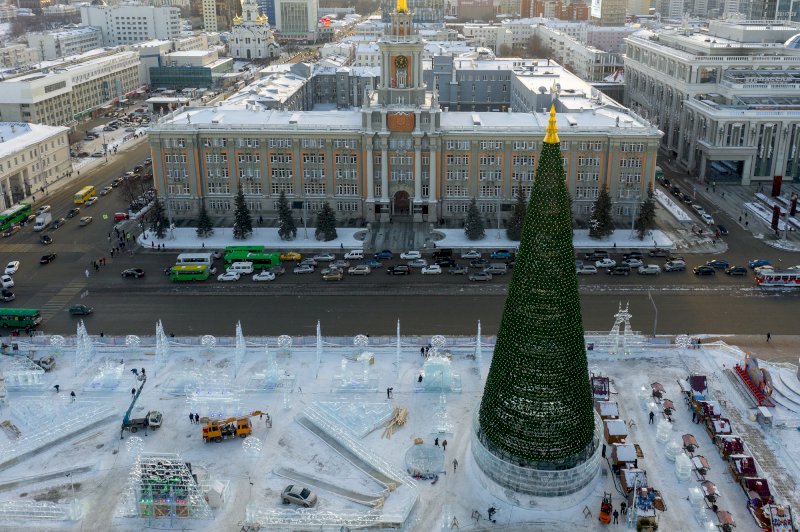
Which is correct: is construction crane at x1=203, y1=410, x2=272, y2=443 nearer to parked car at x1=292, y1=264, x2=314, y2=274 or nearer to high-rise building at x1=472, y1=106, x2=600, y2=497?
high-rise building at x1=472, y1=106, x2=600, y2=497

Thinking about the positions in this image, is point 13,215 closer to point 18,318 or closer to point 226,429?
point 18,318

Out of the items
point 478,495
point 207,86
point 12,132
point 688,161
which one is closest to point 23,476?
point 478,495

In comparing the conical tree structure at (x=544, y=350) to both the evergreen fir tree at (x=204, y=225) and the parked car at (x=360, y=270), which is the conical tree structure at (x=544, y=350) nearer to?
the parked car at (x=360, y=270)

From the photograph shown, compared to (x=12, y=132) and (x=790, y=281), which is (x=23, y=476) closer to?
(x=790, y=281)

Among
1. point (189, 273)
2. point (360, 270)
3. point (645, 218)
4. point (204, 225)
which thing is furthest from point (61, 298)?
point (645, 218)

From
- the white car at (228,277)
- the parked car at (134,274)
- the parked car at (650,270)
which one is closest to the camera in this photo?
the white car at (228,277)

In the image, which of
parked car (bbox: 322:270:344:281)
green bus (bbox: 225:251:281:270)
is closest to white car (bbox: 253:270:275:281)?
green bus (bbox: 225:251:281:270)

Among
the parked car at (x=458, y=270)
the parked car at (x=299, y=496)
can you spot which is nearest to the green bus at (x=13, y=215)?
the parked car at (x=458, y=270)
